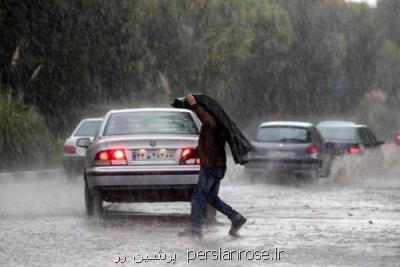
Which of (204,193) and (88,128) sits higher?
(204,193)

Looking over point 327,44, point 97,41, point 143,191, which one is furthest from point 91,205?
point 327,44

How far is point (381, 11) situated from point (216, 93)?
5488cm

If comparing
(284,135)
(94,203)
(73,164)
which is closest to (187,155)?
(94,203)

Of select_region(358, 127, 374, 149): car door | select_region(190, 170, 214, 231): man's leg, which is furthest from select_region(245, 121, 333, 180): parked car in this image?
select_region(190, 170, 214, 231): man's leg

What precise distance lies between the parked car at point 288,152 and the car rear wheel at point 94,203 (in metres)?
9.15

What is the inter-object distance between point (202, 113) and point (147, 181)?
2.04 metres

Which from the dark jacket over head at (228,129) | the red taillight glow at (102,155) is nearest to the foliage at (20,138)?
the red taillight glow at (102,155)

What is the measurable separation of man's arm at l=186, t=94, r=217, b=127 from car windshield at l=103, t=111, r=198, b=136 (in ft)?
7.77

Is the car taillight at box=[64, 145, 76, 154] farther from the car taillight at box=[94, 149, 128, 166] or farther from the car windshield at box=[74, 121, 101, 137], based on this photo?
the car taillight at box=[94, 149, 128, 166]

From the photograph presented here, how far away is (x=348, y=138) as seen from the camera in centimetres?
2800

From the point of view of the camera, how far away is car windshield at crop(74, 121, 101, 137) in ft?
81.3

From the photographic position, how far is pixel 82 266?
9281mm

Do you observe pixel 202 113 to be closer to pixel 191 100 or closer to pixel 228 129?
pixel 191 100

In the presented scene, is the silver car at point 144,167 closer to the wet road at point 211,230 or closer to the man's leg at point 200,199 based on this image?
the wet road at point 211,230
